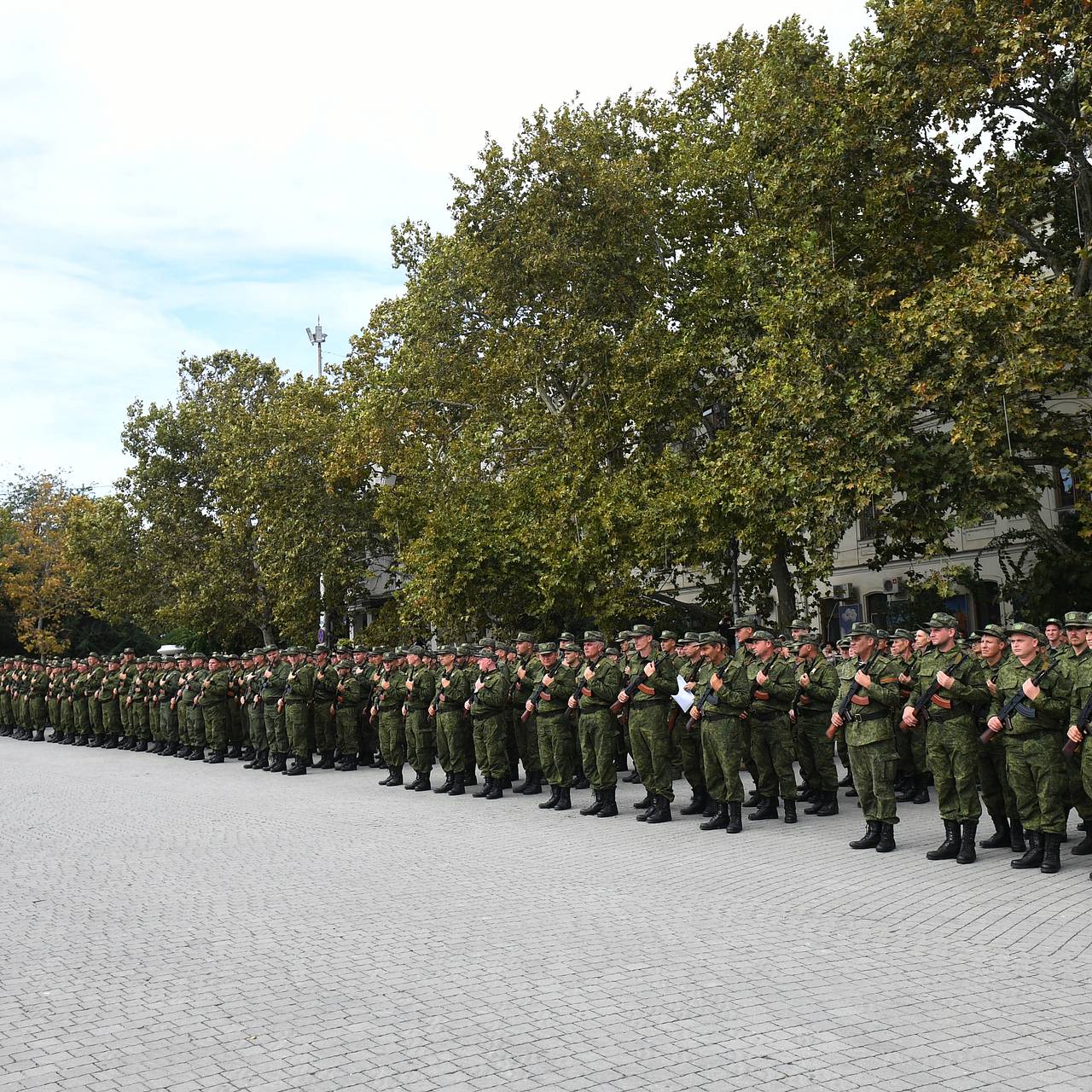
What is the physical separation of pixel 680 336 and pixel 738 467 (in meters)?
4.80

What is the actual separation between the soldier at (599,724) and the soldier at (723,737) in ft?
4.28

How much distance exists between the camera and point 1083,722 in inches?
361

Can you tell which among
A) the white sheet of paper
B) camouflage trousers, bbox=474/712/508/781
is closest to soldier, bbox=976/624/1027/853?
the white sheet of paper

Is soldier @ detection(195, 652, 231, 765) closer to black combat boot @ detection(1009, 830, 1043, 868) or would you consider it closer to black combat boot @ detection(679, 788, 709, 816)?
black combat boot @ detection(679, 788, 709, 816)

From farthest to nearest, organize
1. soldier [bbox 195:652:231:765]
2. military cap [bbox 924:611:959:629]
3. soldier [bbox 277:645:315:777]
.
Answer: soldier [bbox 195:652:231:765], soldier [bbox 277:645:315:777], military cap [bbox 924:611:959:629]

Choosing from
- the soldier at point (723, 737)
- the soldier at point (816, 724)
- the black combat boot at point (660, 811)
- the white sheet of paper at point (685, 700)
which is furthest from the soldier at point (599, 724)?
the soldier at point (816, 724)

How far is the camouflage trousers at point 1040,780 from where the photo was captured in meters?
9.50

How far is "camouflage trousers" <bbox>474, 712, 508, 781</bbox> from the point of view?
50.5 feet

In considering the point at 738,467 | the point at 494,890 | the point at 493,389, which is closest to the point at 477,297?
the point at 493,389

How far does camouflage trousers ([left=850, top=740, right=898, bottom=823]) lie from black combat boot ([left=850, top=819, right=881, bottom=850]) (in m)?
0.06

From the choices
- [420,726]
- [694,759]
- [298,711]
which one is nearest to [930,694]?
[694,759]

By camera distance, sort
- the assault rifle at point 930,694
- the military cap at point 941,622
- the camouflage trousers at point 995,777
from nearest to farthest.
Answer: the assault rifle at point 930,694 → the camouflage trousers at point 995,777 → the military cap at point 941,622

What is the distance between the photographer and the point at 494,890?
363 inches

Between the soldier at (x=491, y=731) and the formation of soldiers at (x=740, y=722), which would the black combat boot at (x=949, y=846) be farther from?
the soldier at (x=491, y=731)
